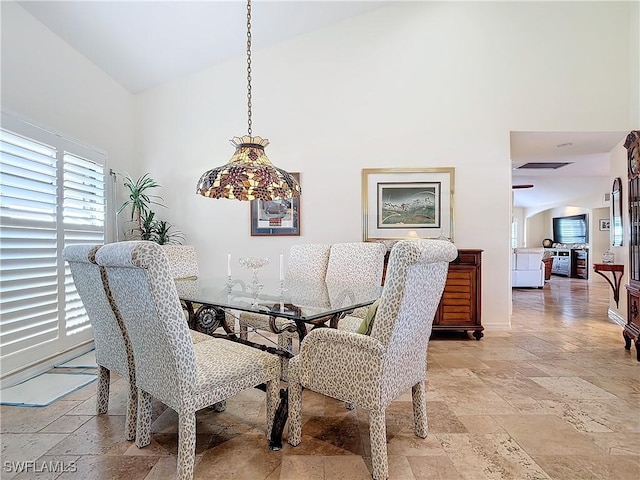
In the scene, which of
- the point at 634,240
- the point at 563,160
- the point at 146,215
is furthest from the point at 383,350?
the point at 563,160

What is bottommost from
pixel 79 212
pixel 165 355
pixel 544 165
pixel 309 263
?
pixel 165 355

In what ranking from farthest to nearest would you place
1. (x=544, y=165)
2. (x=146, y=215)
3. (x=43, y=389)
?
(x=544, y=165) < (x=146, y=215) < (x=43, y=389)

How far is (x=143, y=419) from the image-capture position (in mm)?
1770

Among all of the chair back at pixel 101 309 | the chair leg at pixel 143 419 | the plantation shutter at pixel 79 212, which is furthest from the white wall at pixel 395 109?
the chair leg at pixel 143 419

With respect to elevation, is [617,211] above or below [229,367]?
above

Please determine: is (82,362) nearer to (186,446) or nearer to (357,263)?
(186,446)

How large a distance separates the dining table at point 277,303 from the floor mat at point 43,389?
3.50ft

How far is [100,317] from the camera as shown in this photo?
1.94 meters

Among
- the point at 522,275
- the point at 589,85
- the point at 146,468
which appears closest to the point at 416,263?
the point at 146,468

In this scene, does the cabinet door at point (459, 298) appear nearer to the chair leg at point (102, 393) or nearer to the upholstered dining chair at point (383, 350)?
the upholstered dining chair at point (383, 350)

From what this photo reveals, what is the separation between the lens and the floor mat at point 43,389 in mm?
2369

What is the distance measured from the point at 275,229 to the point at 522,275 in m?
6.37

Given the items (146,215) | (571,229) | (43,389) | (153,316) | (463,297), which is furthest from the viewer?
(571,229)

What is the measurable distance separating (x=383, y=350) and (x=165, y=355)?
0.94 m
